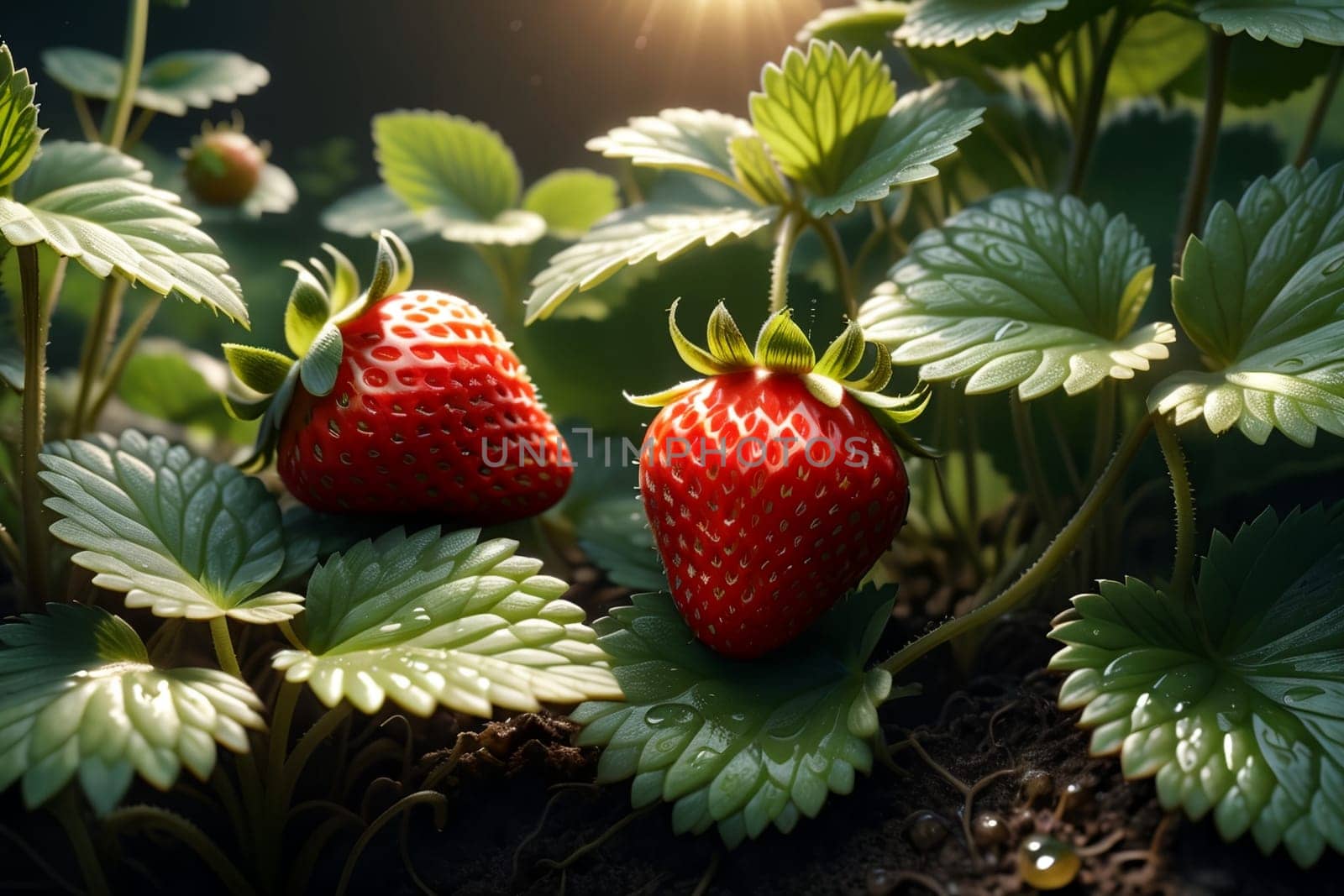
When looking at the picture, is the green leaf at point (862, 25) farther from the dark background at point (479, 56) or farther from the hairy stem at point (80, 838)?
the hairy stem at point (80, 838)

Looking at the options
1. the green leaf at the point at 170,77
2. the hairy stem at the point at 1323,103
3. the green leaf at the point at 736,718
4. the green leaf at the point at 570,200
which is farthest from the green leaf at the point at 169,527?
the hairy stem at the point at 1323,103

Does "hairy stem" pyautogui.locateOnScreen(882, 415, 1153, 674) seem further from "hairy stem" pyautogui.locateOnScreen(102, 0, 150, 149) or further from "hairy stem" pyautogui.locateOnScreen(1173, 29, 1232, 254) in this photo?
"hairy stem" pyautogui.locateOnScreen(102, 0, 150, 149)

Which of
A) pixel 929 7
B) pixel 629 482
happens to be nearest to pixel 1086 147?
pixel 929 7

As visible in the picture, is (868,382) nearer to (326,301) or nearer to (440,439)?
(440,439)

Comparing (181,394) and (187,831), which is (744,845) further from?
(181,394)

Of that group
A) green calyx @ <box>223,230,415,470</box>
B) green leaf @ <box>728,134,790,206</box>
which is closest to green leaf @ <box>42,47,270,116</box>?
green calyx @ <box>223,230,415,470</box>

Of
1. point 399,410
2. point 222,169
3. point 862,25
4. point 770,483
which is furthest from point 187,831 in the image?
point 862,25
